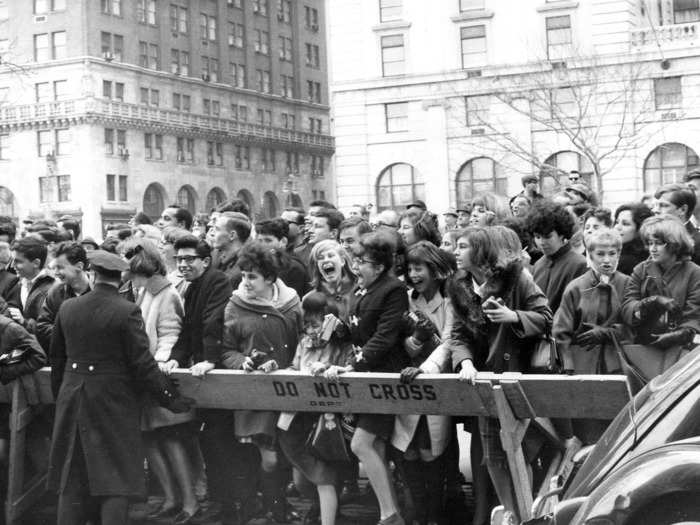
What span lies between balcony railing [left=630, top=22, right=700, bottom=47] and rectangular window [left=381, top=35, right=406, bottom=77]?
1150 centimetres

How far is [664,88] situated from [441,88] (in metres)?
11.0

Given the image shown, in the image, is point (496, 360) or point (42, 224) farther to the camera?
point (42, 224)

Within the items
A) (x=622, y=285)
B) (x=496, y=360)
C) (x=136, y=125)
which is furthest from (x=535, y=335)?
(x=136, y=125)

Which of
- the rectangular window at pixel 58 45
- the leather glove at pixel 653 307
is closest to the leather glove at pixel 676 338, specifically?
the leather glove at pixel 653 307

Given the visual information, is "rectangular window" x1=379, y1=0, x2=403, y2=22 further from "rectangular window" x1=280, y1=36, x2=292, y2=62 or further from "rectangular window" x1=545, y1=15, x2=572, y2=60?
"rectangular window" x1=280, y1=36, x2=292, y2=62

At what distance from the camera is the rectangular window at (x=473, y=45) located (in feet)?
184

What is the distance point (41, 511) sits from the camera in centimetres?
934

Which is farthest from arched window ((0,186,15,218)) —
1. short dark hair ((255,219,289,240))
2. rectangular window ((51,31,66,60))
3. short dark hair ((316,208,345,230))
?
short dark hair ((255,219,289,240))

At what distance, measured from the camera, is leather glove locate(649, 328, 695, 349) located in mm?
7266

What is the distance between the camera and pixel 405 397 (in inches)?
301

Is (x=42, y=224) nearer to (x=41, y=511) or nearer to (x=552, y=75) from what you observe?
(x=41, y=511)

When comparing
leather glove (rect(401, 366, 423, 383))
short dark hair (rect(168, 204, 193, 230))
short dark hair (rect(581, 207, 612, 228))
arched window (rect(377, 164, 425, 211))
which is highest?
arched window (rect(377, 164, 425, 211))

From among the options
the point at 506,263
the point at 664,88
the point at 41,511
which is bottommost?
the point at 41,511

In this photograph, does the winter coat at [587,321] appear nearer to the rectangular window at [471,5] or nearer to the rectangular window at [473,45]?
the rectangular window at [473,45]
